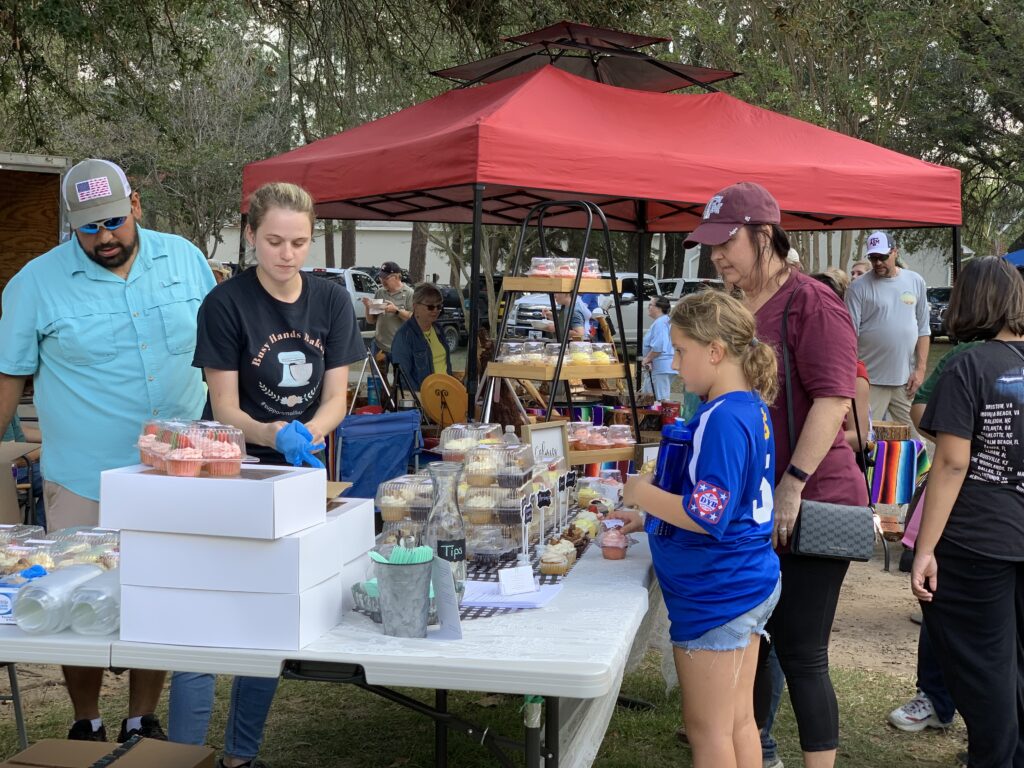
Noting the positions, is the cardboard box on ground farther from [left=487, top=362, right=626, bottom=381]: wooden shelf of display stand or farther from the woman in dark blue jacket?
the woman in dark blue jacket

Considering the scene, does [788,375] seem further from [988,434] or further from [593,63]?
[593,63]

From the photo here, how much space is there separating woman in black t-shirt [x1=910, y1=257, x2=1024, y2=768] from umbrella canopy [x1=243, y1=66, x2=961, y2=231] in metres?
2.34

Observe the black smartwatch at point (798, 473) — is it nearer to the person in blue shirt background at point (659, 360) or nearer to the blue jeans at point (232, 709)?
the blue jeans at point (232, 709)

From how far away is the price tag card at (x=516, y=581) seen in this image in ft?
8.34

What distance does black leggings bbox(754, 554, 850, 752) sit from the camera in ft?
9.43

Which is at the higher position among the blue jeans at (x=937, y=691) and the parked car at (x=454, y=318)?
the parked car at (x=454, y=318)

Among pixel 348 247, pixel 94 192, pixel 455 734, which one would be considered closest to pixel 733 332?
pixel 94 192

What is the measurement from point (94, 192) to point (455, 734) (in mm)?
2433

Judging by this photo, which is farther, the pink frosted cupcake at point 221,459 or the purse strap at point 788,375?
the purse strap at point 788,375

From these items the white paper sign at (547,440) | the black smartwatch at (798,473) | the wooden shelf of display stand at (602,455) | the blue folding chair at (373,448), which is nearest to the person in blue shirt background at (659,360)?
the blue folding chair at (373,448)

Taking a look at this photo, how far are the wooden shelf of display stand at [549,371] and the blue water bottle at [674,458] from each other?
1.58 meters

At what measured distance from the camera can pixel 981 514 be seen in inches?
117

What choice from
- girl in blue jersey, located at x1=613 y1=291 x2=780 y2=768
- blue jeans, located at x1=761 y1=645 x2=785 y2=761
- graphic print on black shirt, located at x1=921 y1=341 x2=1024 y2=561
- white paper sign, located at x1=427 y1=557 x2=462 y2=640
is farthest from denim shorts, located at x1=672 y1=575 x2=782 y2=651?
graphic print on black shirt, located at x1=921 y1=341 x2=1024 y2=561

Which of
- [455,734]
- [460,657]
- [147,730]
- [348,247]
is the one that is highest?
[348,247]
